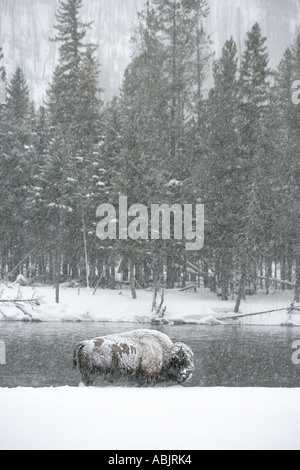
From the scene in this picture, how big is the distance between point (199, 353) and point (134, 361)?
11989mm

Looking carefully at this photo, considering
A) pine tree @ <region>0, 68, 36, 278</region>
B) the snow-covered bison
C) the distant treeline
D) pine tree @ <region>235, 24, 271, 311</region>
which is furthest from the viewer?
pine tree @ <region>0, 68, 36, 278</region>

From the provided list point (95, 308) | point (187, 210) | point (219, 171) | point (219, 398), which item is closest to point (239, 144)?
point (219, 171)

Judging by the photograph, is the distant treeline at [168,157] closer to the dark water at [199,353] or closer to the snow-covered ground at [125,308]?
the snow-covered ground at [125,308]

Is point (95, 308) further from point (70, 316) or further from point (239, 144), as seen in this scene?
point (239, 144)

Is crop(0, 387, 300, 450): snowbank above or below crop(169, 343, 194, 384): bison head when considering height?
above

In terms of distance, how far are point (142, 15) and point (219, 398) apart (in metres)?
38.5

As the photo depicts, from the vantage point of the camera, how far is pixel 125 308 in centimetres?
3538

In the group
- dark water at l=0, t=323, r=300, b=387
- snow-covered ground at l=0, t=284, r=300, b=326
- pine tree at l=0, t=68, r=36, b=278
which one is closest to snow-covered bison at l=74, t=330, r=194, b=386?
dark water at l=0, t=323, r=300, b=387

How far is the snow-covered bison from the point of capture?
1079 centimetres

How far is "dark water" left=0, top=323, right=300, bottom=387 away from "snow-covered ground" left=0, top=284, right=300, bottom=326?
2.08 metres

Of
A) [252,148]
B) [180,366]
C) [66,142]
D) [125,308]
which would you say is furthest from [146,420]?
[66,142]

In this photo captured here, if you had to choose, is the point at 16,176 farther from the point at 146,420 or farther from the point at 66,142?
the point at 146,420

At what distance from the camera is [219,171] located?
36.7 m

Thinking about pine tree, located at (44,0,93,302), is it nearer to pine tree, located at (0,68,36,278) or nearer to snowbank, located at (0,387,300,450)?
pine tree, located at (0,68,36,278)
